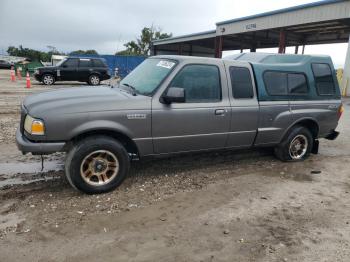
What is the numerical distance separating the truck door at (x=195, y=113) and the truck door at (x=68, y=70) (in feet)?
53.2

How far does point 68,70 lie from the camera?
63.7 feet

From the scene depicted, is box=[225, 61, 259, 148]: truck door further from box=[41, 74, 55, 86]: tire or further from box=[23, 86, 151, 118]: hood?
box=[41, 74, 55, 86]: tire

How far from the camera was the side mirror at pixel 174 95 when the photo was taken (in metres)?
4.28

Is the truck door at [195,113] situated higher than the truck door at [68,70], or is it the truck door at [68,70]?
the truck door at [68,70]

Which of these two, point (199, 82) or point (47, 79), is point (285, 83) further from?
point (47, 79)

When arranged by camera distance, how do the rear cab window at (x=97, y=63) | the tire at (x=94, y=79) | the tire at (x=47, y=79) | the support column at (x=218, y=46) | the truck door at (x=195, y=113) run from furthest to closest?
the support column at (x=218, y=46), the rear cab window at (x=97, y=63), the tire at (x=94, y=79), the tire at (x=47, y=79), the truck door at (x=195, y=113)

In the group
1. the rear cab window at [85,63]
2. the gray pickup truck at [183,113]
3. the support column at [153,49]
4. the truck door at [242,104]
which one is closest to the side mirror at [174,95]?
the gray pickup truck at [183,113]

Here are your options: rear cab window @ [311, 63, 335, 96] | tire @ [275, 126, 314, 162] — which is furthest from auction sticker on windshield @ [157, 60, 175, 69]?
rear cab window @ [311, 63, 335, 96]

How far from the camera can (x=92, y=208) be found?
384 centimetres

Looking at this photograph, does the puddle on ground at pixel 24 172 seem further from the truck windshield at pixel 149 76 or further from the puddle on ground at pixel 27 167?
the truck windshield at pixel 149 76

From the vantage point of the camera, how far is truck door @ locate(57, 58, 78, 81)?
19359 millimetres

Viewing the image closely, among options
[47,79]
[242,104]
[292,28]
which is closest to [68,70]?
[47,79]

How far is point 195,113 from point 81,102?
1595mm

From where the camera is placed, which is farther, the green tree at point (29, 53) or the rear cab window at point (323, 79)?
the green tree at point (29, 53)
